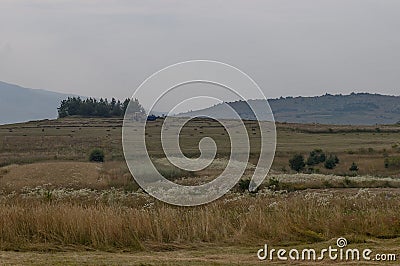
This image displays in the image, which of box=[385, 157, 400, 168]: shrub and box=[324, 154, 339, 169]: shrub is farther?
box=[324, 154, 339, 169]: shrub

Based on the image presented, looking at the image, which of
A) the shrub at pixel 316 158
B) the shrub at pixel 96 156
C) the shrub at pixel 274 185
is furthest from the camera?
the shrub at pixel 316 158

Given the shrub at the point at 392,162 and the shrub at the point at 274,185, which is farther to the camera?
the shrub at the point at 392,162

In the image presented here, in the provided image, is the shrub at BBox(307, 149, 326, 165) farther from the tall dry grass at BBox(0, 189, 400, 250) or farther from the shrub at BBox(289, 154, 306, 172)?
the tall dry grass at BBox(0, 189, 400, 250)

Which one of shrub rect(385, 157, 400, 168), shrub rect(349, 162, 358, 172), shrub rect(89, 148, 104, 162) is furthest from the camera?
shrub rect(89, 148, 104, 162)

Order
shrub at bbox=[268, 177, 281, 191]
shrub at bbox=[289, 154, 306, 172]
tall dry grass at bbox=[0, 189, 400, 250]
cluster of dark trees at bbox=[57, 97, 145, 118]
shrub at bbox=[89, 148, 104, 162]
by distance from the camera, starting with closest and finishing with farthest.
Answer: tall dry grass at bbox=[0, 189, 400, 250] < shrub at bbox=[268, 177, 281, 191] < shrub at bbox=[289, 154, 306, 172] < shrub at bbox=[89, 148, 104, 162] < cluster of dark trees at bbox=[57, 97, 145, 118]

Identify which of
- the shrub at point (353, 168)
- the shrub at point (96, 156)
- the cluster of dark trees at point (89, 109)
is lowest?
the shrub at point (353, 168)

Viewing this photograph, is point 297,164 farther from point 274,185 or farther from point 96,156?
point 274,185

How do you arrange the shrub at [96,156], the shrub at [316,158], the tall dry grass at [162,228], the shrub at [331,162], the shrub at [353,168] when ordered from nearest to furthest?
1. the tall dry grass at [162,228]
2. the shrub at [353,168]
3. the shrub at [331,162]
4. the shrub at [96,156]
5. the shrub at [316,158]

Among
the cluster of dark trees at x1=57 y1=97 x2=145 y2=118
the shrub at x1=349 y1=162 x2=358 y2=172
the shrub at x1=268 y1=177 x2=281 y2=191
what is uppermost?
the cluster of dark trees at x1=57 y1=97 x2=145 y2=118

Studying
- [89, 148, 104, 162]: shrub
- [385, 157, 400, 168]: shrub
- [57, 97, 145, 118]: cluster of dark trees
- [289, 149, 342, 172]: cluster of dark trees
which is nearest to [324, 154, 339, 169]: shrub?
[289, 149, 342, 172]: cluster of dark trees

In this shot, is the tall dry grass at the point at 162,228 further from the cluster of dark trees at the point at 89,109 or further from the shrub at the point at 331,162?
the cluster of dark trees at the point at 89,109

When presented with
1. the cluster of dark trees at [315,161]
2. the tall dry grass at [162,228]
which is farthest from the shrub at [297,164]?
the tall dry grass at [162,228]

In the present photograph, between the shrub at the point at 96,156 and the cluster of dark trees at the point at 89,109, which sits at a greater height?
the cluster of dark trees at the point at 89,109

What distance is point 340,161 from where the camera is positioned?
50469mm
